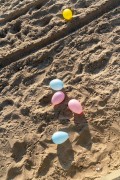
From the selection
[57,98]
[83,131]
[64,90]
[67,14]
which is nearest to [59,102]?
[57,98]

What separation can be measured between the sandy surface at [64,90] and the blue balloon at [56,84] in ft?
0.31

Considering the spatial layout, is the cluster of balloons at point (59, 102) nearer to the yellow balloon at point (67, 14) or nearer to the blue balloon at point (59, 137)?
the blue balloon at point (59, 137)

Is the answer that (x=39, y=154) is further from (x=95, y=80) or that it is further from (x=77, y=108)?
(x=95, y=80)

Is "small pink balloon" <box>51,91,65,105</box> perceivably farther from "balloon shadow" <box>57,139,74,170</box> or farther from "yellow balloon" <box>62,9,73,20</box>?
"yellow balloon" <box>62,9,73,20</box>

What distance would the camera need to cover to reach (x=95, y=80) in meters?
4.39

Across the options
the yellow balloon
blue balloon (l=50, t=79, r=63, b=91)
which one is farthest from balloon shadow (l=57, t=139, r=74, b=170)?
the yellow balloon

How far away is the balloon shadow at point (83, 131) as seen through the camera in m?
3.90

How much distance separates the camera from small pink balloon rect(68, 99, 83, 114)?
4094mm

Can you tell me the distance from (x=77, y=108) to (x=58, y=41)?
1.18 m

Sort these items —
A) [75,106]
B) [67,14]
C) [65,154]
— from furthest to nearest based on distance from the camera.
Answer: [67,14]
[75,106]
[65,154]

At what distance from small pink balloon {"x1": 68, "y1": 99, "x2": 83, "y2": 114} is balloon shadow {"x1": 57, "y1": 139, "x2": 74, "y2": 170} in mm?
353

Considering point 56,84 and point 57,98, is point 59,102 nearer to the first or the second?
point 57,98

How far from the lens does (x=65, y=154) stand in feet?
12.8

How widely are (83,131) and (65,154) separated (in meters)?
0.30
